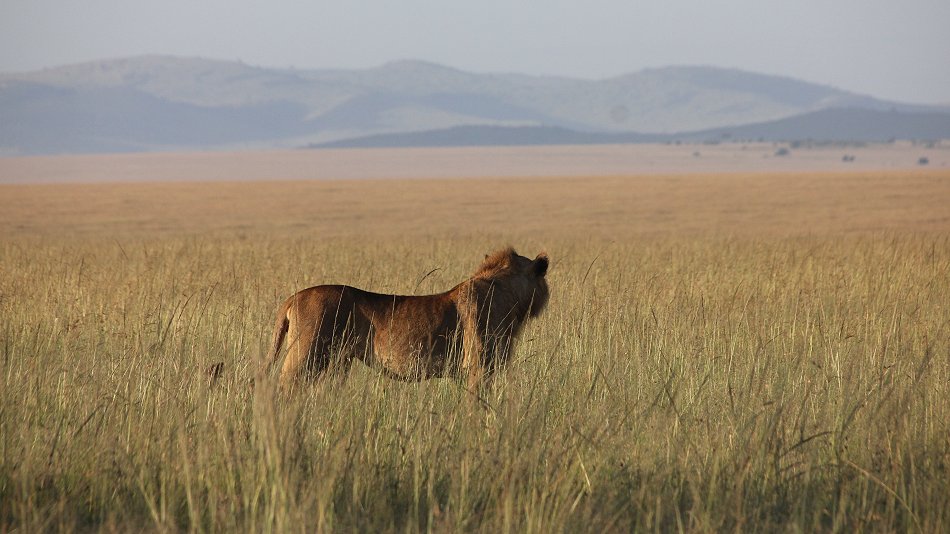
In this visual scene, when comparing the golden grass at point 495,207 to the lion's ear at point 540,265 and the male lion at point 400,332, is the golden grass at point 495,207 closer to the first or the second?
the lion's ear at point 540,265

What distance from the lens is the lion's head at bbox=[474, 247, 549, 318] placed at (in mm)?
5859

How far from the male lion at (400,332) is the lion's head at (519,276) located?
0.07 meters

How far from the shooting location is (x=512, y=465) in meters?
4.43

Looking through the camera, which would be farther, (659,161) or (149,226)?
(659,161)

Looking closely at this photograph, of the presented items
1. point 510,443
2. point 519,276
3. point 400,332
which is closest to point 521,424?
point 510,443

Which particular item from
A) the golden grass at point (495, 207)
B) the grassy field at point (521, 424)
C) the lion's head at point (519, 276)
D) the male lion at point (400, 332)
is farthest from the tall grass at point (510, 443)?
the golden grass at point (495, 207)

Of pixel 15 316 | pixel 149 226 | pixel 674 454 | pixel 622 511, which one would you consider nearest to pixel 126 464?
pixel 622 511

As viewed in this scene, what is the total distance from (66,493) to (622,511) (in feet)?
7.13

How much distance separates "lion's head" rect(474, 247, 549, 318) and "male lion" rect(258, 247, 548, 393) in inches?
2.6

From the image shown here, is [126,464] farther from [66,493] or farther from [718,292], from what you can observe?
[718,292]

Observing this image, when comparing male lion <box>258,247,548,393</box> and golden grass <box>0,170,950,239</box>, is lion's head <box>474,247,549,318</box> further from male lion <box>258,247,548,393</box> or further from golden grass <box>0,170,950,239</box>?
golden grass <box>0,170,950,239</box>

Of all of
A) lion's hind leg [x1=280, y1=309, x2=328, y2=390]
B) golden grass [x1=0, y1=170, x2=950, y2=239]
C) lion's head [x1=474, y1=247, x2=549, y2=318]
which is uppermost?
lion's head [x1=474, y1=247, x2=549, y2=318]

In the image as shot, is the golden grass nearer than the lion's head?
No

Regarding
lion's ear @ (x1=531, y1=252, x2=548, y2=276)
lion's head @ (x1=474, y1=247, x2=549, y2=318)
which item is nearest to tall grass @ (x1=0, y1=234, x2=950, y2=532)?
lion's head @ (x1=474, y1=247, x2=549, y2=318)
